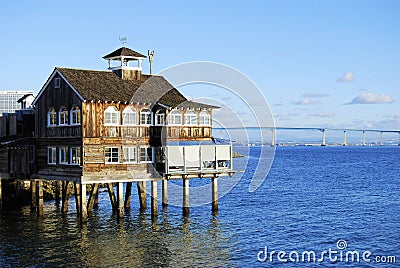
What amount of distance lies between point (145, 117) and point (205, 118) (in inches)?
201

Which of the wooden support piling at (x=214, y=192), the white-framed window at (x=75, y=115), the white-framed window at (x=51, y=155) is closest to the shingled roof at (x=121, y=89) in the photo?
the white-framed window at (x=75, y=115)

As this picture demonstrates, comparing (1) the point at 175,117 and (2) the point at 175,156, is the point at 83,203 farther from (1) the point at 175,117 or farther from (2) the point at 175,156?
(1) the point at 175,117

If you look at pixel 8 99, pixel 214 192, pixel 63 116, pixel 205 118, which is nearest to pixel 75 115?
pixel 63 116

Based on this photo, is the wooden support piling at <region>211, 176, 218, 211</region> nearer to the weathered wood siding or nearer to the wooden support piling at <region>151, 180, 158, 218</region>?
the wooden support piling at <region>151, 180, 158, 218</region>

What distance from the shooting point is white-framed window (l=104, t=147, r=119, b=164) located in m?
45.0

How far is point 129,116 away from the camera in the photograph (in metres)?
46.1

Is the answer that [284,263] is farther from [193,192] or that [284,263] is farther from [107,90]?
[193,192]

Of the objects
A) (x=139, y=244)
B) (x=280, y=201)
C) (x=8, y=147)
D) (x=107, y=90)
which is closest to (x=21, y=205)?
(x=8, y=147)

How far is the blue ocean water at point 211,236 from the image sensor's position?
3572 centimetres

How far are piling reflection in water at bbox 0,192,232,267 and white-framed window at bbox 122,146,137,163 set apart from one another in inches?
192

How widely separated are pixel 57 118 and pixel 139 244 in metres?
13.4

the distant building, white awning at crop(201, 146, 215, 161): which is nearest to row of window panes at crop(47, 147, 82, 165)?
white awning at crop(201, 146, 215, 161)

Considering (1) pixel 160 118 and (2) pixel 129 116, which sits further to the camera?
(1) pixel 160 118

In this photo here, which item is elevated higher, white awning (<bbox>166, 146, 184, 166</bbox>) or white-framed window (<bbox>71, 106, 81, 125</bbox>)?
white-framed window (<bbox>71, 106, 81, 125</bbox>)
